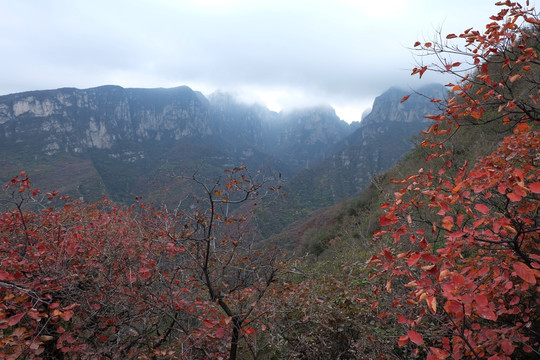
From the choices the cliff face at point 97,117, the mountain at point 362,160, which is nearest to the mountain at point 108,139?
the cliff face at point 97,117

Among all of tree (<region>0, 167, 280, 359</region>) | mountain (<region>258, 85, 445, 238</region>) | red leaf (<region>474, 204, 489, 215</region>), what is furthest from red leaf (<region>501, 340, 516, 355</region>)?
mountain (<region>258, 85, 445, 238</region>)

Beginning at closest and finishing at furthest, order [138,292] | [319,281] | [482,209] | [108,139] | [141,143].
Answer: [482,209]
[138,292]
[319,281]
[108,139]
[141,143]

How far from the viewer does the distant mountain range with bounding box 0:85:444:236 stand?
8650 cm

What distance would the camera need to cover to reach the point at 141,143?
137 meters

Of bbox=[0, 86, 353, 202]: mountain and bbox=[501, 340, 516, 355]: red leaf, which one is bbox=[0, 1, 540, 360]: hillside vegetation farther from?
bbox=[0, 86, 353, 202]: mountain

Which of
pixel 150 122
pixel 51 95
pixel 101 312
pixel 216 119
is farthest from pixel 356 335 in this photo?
pixel 216 119

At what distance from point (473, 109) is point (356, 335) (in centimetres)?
363

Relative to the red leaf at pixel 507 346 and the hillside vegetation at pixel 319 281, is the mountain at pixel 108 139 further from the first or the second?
the red leaf at pixel 507 346

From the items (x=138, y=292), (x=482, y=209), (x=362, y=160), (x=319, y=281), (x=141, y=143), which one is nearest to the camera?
(x=482, y=209)

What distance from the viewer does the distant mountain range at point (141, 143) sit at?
Answer: 3406 inches

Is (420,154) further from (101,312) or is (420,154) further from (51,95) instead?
(51,95)

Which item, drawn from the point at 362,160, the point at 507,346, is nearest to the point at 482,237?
the point at 507,346

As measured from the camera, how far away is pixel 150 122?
14888 centimetres

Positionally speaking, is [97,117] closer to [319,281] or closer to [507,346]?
[319,281]
